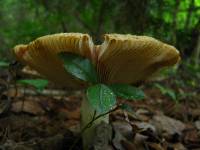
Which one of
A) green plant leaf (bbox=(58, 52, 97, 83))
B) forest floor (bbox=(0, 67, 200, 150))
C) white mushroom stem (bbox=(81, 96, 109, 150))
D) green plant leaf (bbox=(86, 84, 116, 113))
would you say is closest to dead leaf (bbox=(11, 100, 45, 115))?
forest floor (bbox=(0, 67, 200, 150))

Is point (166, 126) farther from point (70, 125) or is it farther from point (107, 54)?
point (107, 54)

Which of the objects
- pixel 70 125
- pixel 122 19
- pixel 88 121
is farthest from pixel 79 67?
pixel 122 19

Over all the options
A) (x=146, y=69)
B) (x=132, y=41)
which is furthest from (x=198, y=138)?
(x=132, y=41)

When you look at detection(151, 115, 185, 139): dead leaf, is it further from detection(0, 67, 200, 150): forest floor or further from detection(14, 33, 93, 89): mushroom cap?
detection(14, 33, 93, 89): mushroom cap

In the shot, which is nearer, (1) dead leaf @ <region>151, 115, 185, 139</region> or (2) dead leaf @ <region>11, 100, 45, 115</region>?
(1) dead leaf @ <region>151, 115, 185, 139</region>

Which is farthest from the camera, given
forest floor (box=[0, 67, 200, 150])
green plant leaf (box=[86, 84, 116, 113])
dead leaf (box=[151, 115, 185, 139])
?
dead leaf (box=[151, 115, 185, 139])

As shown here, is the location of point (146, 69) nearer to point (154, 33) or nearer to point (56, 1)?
point (154, 33)

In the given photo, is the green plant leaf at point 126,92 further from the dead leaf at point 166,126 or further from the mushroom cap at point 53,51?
the dead leaf at point 166,126
